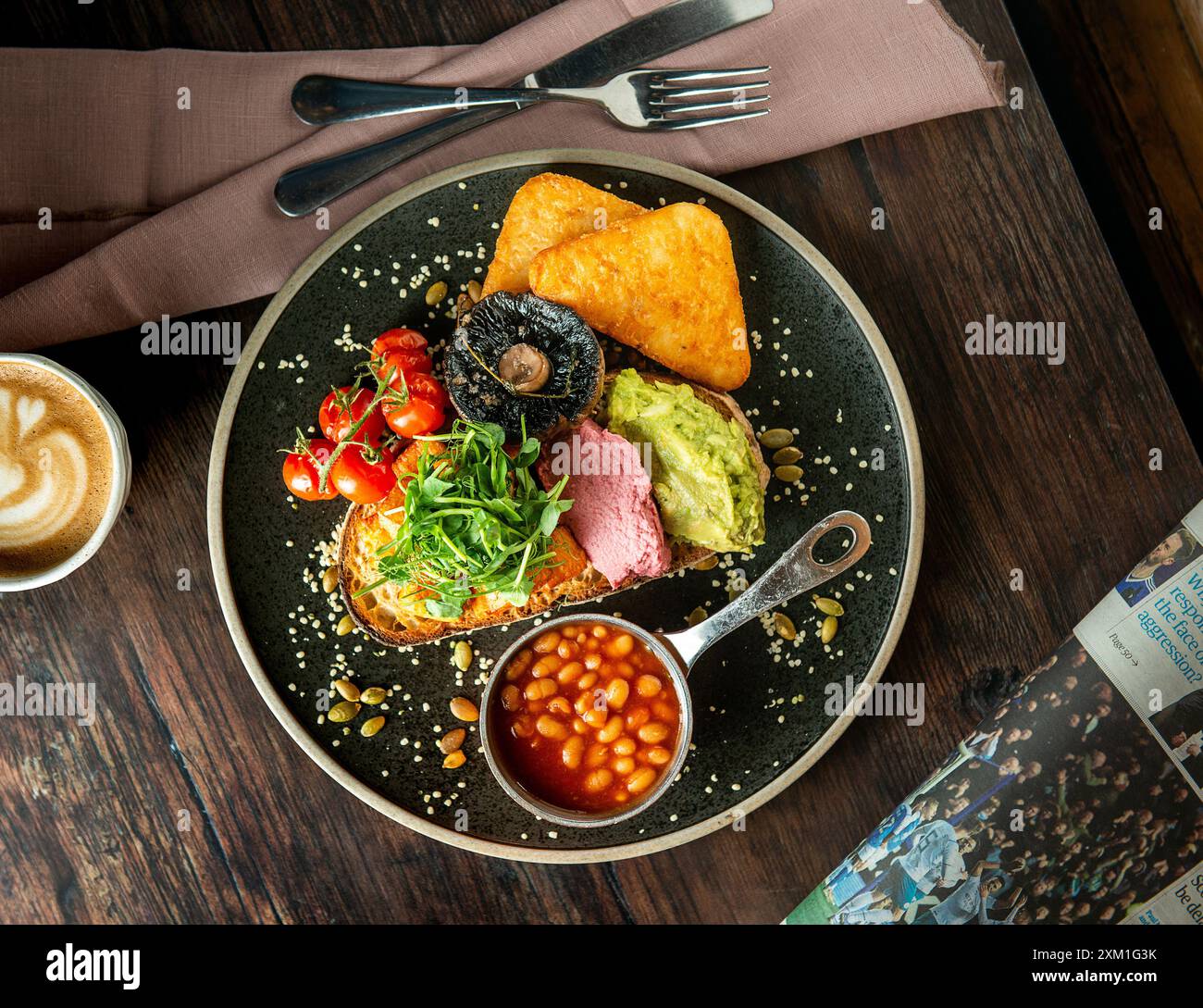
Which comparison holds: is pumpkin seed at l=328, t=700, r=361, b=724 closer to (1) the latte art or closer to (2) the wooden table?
(2) the wooden table

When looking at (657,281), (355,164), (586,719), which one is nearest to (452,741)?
(586,719)

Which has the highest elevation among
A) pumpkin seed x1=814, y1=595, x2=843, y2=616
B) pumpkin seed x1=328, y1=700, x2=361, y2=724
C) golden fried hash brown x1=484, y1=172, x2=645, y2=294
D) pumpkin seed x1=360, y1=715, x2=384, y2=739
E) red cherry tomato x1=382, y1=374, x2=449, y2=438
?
golden fried hash brown x1=484, y1=172, x2=645, y2=294

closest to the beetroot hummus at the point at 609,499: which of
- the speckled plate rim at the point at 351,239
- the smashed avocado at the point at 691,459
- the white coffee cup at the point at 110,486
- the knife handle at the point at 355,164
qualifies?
the smashed avocado at the point at 691,459

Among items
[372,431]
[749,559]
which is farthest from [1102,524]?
[372,431]

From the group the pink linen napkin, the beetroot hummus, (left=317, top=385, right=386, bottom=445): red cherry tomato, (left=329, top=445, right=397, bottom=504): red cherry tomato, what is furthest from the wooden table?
the beetroot hummus

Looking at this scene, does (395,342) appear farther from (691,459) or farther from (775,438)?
(775,438)

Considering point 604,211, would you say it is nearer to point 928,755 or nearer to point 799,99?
point 799,99
